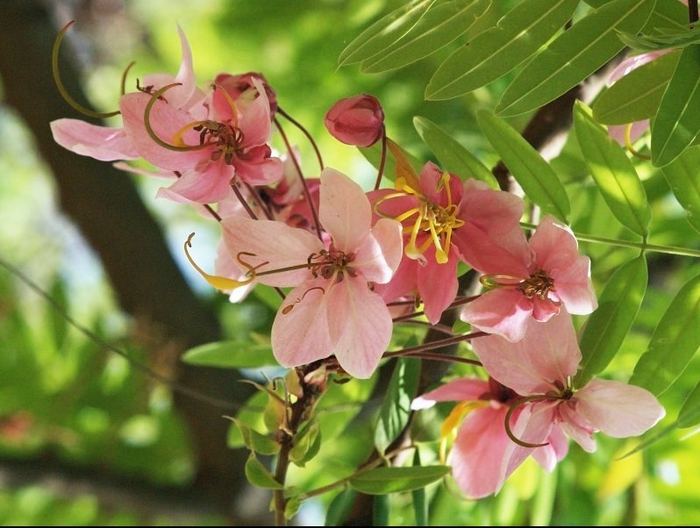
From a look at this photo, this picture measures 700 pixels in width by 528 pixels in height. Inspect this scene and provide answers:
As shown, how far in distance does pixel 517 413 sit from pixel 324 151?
24.5 inches

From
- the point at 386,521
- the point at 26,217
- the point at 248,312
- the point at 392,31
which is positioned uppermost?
the point at 26,217

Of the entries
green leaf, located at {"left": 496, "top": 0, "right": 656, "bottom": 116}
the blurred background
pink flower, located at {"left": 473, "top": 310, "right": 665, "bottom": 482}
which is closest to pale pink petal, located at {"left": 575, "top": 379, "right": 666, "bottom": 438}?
pink flower, located at {"left": 473, "top": 310, "right": 665, "bottom": 482}

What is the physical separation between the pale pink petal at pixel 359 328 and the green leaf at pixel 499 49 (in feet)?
0.23

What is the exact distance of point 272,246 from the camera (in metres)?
0.31

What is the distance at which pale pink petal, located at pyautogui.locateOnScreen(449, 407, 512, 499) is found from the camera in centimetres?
38

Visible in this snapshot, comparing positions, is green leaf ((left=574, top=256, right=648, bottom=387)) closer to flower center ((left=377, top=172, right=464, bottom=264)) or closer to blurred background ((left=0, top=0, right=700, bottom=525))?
flower center ((left=377, top=172, right=464, bottom=264))

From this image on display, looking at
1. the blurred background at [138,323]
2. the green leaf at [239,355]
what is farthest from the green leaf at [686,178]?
the blurred background at [138,323]

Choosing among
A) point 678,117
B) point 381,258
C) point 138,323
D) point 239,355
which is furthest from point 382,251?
point 138,323

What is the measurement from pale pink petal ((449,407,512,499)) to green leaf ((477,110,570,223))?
9 cm

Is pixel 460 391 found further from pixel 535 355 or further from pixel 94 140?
pixel 94 140

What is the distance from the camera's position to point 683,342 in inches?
12.9

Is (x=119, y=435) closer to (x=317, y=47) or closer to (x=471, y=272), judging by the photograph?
(x=317, y=47)

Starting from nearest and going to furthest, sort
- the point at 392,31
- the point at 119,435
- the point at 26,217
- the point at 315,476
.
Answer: the point at 392,31 < the point at 315,476 < the point at 119,435 < the point at 26,217

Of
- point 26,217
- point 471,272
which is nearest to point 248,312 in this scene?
point 471,272
